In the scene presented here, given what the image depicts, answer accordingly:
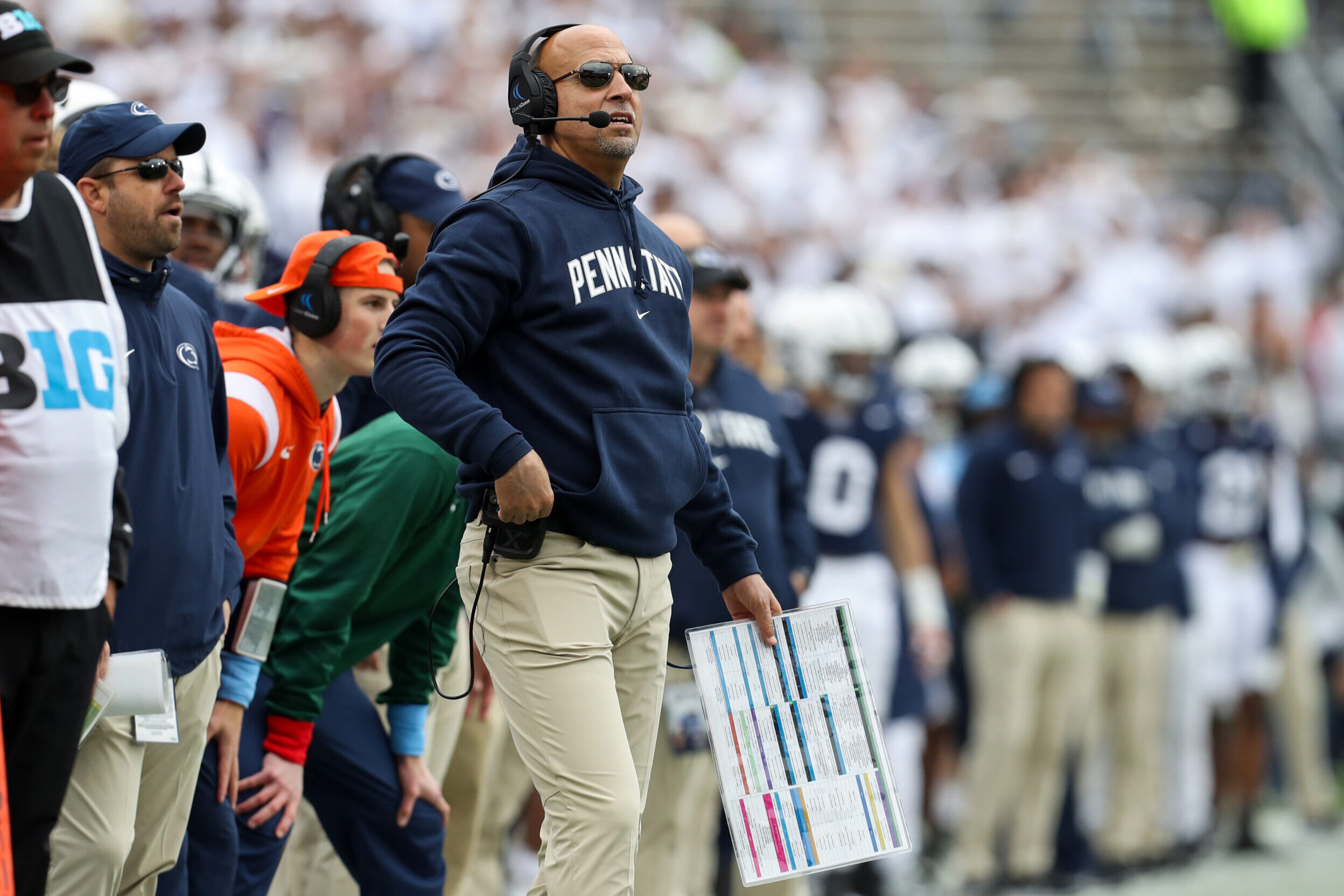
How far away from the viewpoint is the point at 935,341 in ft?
35.9

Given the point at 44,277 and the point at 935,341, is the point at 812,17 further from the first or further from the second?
the point at 44,277

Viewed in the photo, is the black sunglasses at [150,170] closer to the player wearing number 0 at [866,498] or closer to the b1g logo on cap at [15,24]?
the b1g logo on cap at [15,24]

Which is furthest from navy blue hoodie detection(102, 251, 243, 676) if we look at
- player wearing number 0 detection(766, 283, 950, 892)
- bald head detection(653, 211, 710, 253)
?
player wearing number 0 detection(766, 283, 950, 892)

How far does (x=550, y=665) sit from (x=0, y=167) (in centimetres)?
144

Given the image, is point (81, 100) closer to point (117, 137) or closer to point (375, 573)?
point (117, 137)

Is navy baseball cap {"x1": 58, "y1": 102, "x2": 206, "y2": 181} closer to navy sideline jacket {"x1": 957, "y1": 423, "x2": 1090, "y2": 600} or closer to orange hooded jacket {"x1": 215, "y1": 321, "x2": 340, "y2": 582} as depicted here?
orange hooded jacket {"x1": 215, "y1": 321, "x2": 340, "y2": 582}

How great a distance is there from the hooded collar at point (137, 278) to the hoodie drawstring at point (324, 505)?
82 cm

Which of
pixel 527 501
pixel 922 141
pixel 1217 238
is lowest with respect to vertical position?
pixel 527 501

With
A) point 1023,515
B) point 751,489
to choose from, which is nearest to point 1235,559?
point 1023,515

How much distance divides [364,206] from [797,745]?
7.15ft

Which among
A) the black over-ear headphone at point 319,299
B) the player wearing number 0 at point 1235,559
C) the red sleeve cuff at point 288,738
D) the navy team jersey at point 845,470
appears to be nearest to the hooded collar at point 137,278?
the black over-ear headphone at point 319,299

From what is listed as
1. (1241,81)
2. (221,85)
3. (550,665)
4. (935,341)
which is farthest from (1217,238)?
(550,665)

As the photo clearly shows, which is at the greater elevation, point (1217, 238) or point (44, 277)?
point (1217, 238)

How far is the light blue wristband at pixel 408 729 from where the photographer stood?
452cm
